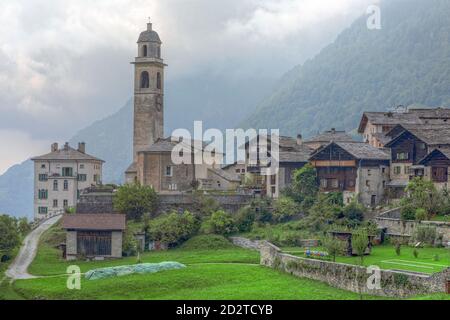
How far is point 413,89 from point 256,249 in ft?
368

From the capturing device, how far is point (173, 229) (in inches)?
2916

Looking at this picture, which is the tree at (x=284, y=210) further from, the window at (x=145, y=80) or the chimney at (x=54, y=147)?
the chimney at (x=54, y=147)

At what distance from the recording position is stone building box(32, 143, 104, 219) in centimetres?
10188

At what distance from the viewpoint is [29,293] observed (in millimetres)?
58094

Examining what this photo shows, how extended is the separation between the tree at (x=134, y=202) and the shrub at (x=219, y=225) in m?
6.39

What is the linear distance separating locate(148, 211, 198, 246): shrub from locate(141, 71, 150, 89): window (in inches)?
969

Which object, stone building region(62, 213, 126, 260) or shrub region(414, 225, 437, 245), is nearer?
shrub region(414, 225, 437, 245)

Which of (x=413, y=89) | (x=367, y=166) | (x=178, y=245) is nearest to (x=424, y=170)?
(x=367, y=166)

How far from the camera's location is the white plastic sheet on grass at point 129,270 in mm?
60312

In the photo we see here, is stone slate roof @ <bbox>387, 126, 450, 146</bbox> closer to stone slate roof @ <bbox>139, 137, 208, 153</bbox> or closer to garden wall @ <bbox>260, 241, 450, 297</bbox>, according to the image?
stone slate roof @ <bbox>139, 137, 208, 153</bbox>

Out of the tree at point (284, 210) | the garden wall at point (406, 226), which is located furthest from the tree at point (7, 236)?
the garden wall at point (406, 226)

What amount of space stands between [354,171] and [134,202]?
18.7 m

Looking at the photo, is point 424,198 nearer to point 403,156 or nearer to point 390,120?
point 403,156

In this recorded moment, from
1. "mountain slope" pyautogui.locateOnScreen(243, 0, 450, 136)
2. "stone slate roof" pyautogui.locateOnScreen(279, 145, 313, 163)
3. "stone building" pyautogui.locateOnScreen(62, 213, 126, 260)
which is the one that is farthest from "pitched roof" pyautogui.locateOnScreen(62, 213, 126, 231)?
"mountain slope" pyautogui.locateOnScreen(243, 0, 450, 136)
